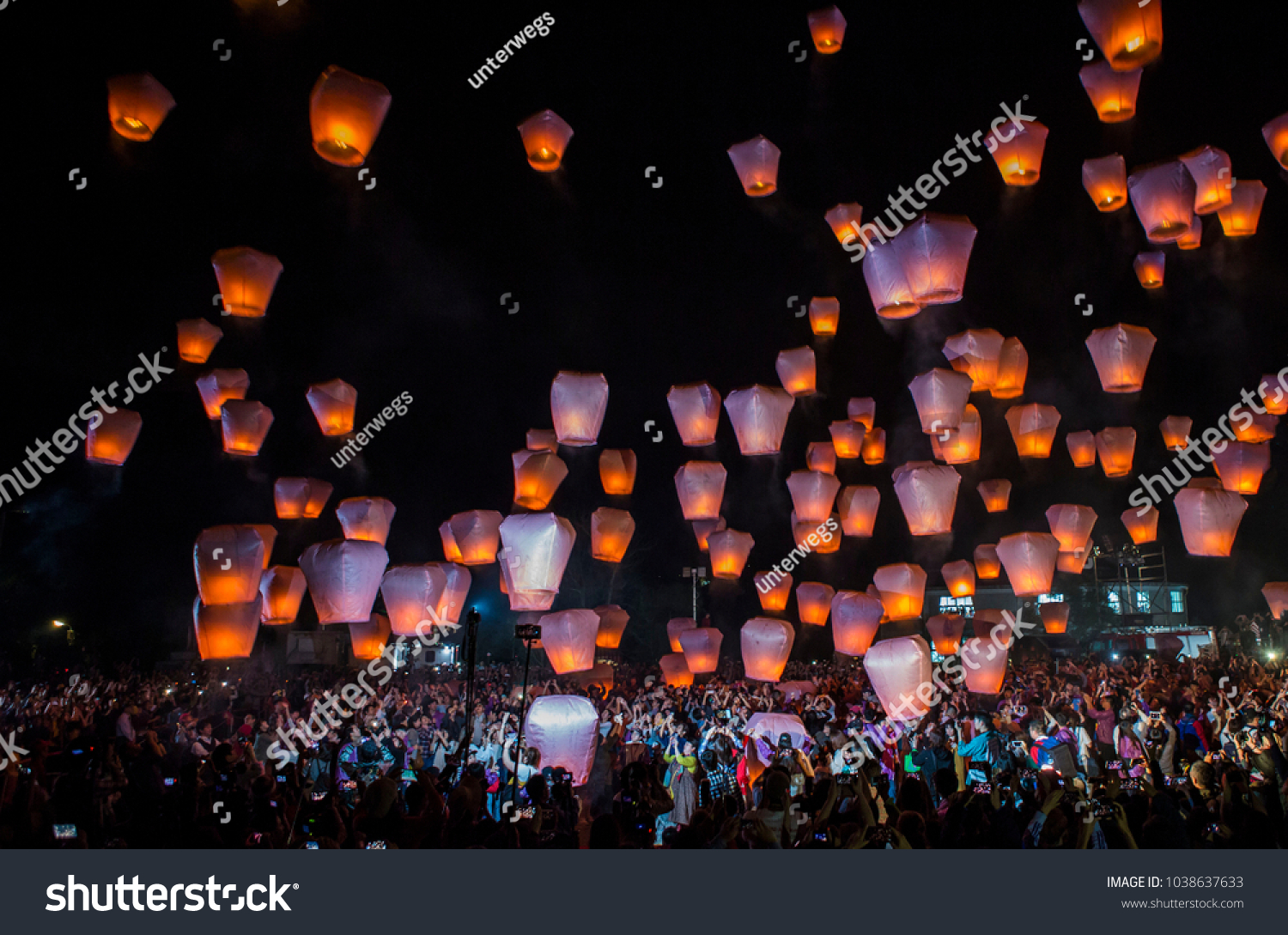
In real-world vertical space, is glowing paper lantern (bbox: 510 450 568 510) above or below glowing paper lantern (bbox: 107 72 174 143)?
below

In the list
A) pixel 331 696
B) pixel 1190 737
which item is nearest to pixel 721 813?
pixel 1190 737

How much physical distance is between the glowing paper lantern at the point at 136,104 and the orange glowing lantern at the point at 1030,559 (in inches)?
436

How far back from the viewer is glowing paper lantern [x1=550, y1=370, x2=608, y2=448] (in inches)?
387

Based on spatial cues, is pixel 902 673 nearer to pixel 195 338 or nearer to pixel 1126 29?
pixel 1126 29

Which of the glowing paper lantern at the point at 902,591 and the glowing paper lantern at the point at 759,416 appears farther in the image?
the glowing paper lantern at the point at 902,591

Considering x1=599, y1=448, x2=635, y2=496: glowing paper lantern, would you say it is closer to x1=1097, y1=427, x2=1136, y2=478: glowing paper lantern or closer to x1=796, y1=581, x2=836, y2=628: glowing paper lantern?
x1=796, y1=581, x2=836, y2=628: glowing paper lantern

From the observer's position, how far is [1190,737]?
7.68 meters

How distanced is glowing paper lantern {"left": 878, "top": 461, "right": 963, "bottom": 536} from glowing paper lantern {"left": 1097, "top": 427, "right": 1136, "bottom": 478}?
291cm

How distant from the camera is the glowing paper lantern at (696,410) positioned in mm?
11117

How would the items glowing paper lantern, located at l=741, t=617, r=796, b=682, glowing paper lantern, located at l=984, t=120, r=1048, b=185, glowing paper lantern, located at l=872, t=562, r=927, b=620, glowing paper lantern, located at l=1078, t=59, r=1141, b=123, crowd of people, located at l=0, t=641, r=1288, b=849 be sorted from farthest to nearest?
1. glowing paper lantern, located at l=872, t=562, r=927, b=620
2. glowing paper lantern, located at l=741, t=617, r=796, b=682
3. glowing paper lantern, located at l=984, t=120, r=1048, b=185
4. glowing paper lantern, located at l=1078, t=59, r=1141, b=123
5. crowd of people, located at l=0, t=641, r=1288, b=849

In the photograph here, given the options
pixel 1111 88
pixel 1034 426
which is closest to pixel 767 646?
pixel 1034 426

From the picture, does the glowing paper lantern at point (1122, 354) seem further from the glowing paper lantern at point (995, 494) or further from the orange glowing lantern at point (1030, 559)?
the glowing paper lantern at point (995, 494)

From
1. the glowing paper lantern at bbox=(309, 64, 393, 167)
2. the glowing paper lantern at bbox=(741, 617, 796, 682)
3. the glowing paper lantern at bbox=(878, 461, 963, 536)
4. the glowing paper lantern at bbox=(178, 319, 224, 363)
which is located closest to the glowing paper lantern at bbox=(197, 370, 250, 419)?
the glowing paper lantern at bbox=(178, 319, 224, 363)

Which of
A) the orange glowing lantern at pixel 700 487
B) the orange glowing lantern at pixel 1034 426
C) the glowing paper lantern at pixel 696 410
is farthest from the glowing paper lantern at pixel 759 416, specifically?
the orange glowing lantern at pixel 1034 426
